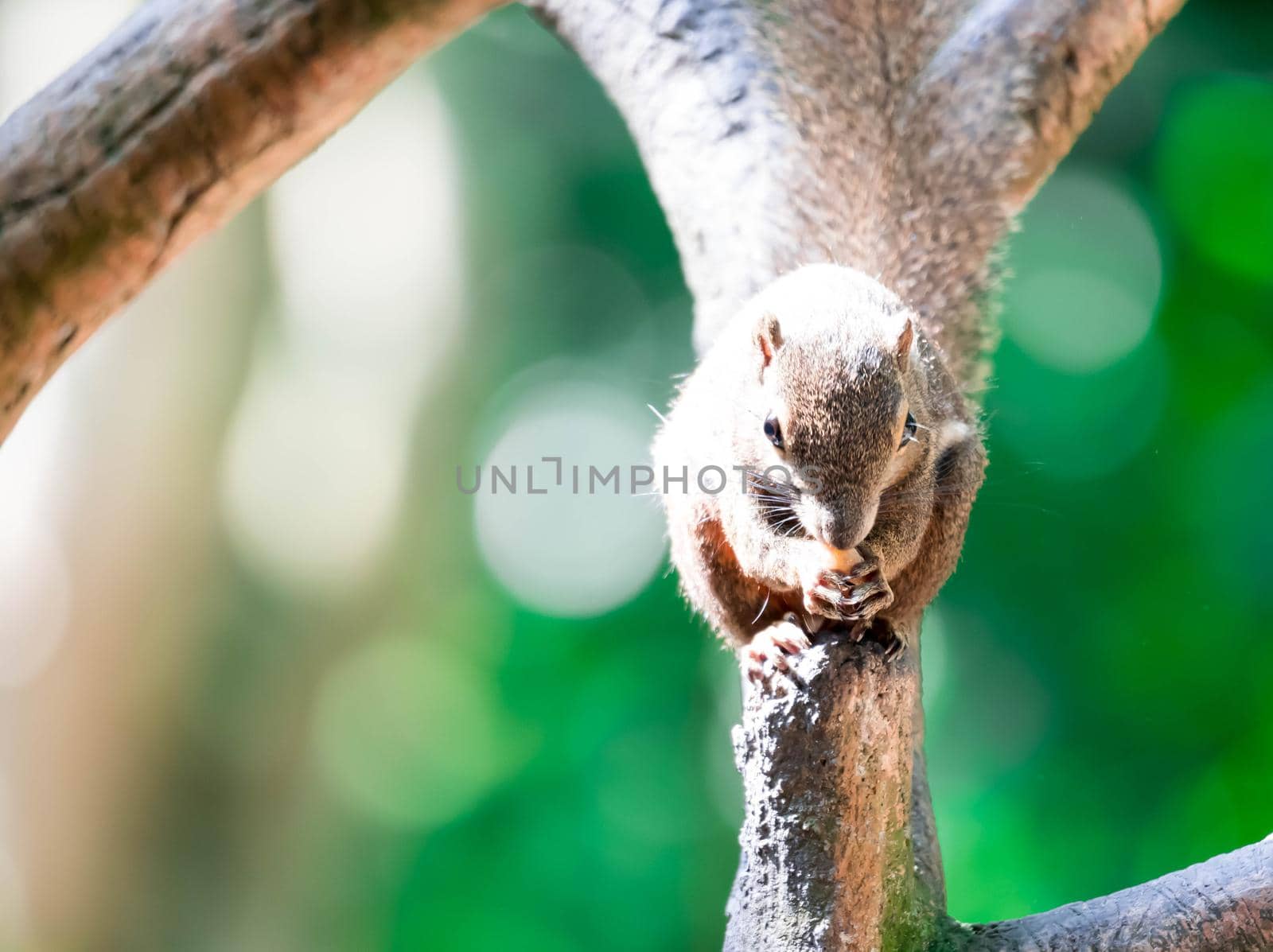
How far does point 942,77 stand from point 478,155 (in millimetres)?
2144

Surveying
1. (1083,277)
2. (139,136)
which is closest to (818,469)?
(139,136)

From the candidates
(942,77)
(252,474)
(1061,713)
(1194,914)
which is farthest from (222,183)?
(1061,713)

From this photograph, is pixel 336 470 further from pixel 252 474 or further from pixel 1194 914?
pixel 1194 914

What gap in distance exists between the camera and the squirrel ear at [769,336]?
4.12 feet

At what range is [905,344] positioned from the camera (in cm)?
123

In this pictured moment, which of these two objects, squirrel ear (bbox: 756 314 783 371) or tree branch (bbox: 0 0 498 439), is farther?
tree branch (bbox: 0 0 498 439)

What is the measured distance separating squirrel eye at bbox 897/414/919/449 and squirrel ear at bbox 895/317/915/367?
2.4 inches

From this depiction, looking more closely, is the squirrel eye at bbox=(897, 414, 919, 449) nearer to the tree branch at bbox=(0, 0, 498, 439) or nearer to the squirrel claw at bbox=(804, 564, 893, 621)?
the squirrel claw at bbox=(804, 564, 893, 621)

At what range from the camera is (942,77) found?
6.28 feet

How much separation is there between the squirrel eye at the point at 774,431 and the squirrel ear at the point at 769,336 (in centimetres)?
9

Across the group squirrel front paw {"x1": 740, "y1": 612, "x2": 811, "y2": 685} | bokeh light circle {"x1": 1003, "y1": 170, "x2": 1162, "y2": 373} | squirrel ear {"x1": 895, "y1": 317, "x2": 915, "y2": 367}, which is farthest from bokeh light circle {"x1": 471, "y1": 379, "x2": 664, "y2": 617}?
squirrel ear {"x1": 895, "y1": 317, "x2": 915, "y2": 367}

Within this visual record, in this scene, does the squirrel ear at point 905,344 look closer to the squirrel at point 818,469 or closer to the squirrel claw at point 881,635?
the squirrel at point 818,469

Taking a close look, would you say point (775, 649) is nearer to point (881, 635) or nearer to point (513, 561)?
point (881, 635)

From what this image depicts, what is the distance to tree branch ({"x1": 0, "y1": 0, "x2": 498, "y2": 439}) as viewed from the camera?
1.47 m
